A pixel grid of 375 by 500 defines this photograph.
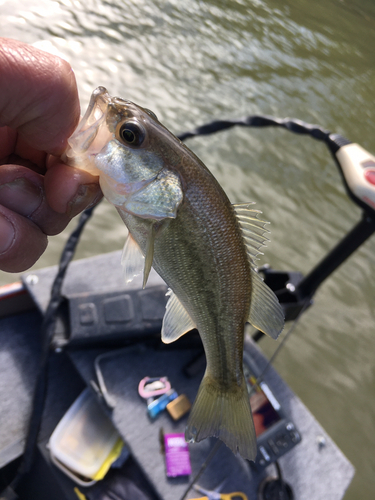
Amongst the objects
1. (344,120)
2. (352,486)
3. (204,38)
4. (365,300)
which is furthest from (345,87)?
(352,486)

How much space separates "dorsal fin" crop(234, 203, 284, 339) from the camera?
4.56 ft

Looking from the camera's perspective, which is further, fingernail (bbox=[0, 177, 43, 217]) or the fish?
fingernail (bbox=[0, 177, 43, 217])

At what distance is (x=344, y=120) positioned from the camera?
7918mm

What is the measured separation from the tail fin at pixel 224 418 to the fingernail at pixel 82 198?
0.92 meters

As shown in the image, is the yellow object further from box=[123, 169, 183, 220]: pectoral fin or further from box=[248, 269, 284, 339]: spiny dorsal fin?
box=[123, 169, 183, 220]: pectoral fin

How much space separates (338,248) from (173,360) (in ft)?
5.19

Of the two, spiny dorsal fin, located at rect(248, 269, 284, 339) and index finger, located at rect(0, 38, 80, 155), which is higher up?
index finger, located at rect(0, 38, 80, 155)

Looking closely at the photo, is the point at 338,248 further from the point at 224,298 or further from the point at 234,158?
the point at 234,158

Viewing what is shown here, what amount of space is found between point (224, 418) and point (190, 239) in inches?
30.6

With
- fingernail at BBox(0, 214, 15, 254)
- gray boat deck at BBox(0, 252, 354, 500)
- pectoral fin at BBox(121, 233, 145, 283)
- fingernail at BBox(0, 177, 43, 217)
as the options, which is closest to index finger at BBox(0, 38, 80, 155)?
fingernail at BBox(0, 177, 43, 217)

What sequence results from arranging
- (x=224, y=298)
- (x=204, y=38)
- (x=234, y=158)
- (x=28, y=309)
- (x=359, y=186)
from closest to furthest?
(x=224, y=298) < (x=359, y=186) < (x=28, y=309) < (x=234, y=158) < (x=204, y=38)

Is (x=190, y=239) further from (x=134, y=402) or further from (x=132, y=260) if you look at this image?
(x=134, y=402)

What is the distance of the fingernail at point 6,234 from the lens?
Answer: 134 centimetres

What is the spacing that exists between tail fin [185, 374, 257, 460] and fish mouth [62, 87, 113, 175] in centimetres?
104
